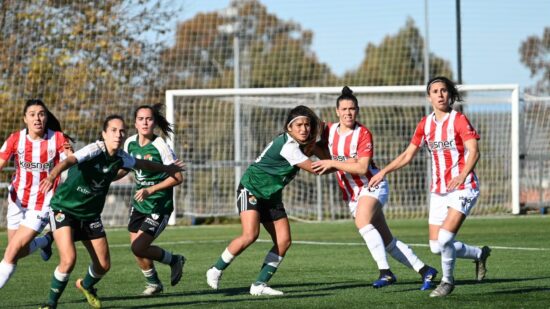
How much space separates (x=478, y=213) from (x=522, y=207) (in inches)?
39.1

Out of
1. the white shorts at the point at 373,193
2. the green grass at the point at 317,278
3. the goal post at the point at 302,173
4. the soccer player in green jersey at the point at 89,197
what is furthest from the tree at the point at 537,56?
the soccer player in green jersey at the point at 89,197

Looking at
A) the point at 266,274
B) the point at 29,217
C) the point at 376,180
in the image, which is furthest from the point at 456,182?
the point at 29,217

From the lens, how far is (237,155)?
22.8 meters

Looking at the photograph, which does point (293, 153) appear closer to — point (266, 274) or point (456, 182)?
point (266, 274)

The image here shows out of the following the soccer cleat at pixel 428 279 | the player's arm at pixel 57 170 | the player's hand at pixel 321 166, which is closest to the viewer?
the player's arm at pixel 57 170

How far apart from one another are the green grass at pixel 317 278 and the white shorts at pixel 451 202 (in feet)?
2.32

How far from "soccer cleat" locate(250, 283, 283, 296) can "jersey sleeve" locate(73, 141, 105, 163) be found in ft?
6.61

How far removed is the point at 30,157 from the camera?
33.7 ft

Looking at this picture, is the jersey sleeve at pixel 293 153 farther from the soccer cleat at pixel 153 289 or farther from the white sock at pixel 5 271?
the white sock at pixel 5 271

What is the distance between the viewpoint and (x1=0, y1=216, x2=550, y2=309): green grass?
8.78 metres

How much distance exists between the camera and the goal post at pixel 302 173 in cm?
2295

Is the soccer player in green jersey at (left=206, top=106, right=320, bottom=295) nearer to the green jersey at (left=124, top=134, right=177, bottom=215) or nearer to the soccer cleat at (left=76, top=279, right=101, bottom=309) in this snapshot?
the green jersey at (left=124, top=134, right=177, bottom=215)

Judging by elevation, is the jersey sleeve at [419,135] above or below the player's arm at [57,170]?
above

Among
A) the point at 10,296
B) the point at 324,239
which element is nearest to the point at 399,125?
the point at 324,239
